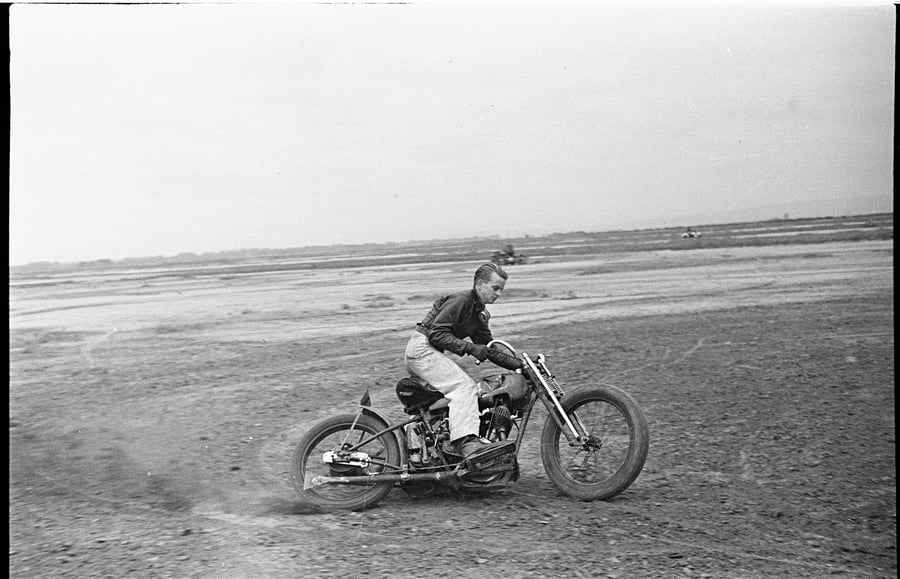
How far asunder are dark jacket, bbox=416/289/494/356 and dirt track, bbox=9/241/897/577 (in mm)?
630

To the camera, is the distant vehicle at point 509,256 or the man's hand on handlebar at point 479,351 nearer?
the man's hand on handlebar at point 479,351

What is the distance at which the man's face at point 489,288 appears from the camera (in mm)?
4320

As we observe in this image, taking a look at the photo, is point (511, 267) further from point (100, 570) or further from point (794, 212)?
point (100, 570)

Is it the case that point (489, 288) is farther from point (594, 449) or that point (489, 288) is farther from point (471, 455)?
point (594, 449)

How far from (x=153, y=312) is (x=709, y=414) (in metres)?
3.55

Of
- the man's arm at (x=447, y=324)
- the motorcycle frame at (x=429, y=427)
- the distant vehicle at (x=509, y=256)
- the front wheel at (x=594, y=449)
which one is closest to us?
the front wheel at (x=594, y=449)

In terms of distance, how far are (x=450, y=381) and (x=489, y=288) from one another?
53 cm

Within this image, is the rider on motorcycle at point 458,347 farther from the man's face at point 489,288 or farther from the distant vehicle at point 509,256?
the distant vehicle at point 509,256

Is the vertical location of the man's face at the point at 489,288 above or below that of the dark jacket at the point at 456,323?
above

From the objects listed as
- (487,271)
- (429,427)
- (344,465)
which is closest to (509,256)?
(487,271)

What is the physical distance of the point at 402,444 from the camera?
13.9ft

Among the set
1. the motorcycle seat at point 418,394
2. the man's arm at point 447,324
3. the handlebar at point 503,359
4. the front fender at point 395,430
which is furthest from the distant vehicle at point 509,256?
the front fender at point 395,430

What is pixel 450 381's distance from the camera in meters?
4.25

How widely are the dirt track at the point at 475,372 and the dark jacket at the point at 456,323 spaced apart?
0.63 metres
